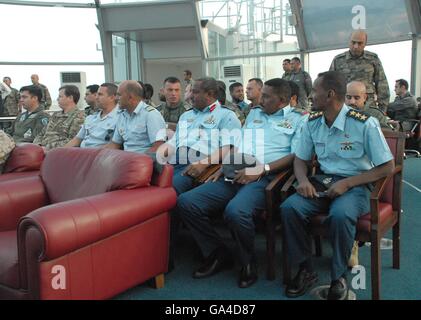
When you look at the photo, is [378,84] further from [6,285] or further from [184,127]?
[6,285]

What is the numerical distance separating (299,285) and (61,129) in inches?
113

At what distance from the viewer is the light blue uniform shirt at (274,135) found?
257 centimetres

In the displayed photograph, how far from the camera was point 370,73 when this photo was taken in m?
3.78

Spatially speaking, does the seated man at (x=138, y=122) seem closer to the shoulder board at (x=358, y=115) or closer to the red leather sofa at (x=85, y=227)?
the red leather sofa at (x=85, y=227)

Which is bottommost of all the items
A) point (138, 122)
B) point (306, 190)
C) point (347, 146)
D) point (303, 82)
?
point (306, 190)

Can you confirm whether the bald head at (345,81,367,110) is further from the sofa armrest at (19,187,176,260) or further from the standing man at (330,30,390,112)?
the sofa armrest at (19,187,176,260)

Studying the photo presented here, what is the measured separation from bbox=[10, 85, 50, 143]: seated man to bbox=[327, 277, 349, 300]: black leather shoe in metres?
3.45

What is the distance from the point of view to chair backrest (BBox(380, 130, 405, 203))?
7.48 feet

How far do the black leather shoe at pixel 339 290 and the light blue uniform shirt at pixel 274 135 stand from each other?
827 millimetres

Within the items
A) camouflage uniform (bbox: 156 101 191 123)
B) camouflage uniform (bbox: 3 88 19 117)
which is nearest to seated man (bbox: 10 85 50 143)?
camouflage uniform (bbox: 156 101 191 123)

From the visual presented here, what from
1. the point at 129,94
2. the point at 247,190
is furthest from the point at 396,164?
the point at 129,94

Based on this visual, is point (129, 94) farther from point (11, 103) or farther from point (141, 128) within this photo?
point (11, 103)

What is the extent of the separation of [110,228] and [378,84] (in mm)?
2950
